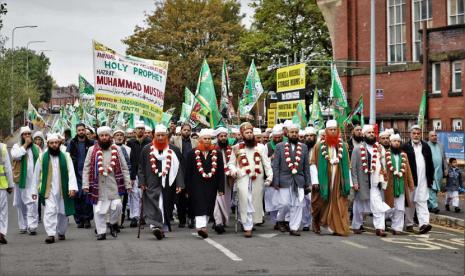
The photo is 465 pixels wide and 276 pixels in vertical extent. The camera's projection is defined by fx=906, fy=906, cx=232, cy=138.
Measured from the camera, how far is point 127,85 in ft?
66.1

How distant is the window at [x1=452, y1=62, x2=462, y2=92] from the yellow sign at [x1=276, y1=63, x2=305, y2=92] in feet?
42.7

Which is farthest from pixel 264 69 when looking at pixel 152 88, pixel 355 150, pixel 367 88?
pixel 355 150

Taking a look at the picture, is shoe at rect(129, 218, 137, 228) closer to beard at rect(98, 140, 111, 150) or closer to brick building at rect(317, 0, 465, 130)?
beard at rect(98, 140, 111, 150)

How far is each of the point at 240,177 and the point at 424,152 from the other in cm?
372

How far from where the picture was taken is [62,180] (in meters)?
15.8

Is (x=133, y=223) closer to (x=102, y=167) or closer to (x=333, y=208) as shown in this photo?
(x=102, y=167)

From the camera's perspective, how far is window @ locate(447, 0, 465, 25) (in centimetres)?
4019

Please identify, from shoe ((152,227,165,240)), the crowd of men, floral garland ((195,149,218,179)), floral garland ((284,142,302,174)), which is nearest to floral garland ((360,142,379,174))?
the crowd of men

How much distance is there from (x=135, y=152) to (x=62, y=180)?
131 inches

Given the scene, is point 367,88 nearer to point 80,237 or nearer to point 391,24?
point 391,24

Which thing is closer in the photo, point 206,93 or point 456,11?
point 206,93

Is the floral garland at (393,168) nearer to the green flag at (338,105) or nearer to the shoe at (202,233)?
the shoe at (202,233)

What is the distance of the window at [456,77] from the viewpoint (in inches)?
1447

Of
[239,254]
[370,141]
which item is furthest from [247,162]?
[239,254]
